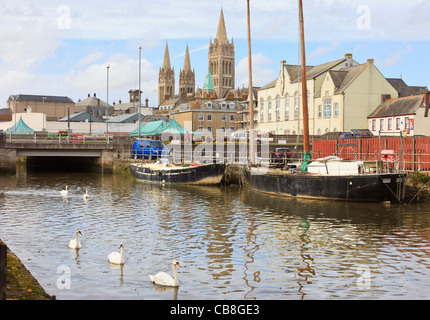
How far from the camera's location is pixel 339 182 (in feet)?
97.9

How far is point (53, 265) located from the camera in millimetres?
15336

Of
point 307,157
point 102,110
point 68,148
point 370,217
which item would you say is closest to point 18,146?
point 68,148

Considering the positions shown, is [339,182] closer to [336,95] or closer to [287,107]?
[336,95]

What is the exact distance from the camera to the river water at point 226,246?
1305 centimetres

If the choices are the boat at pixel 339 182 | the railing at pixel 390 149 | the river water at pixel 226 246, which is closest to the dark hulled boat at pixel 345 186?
the boat at pixel 339 182

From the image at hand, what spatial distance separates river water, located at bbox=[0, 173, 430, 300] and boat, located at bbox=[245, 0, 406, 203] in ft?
3.02

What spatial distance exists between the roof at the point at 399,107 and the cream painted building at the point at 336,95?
2.43 m

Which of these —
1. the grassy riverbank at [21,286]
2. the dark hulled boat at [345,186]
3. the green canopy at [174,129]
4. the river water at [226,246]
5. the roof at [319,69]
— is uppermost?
the roof at [319,69]

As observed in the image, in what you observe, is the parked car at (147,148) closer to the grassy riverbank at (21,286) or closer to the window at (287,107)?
the window at (287,107)

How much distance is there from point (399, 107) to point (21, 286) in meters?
61.6

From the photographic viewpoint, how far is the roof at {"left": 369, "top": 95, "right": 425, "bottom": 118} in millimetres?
60684

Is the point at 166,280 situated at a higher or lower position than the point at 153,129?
lower

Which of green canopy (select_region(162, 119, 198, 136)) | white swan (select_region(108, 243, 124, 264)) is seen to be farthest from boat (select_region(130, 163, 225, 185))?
white swan (select_region(108, 243, 124, 264))

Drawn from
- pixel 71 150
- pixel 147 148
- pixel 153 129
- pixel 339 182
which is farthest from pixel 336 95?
pixel 339 182
